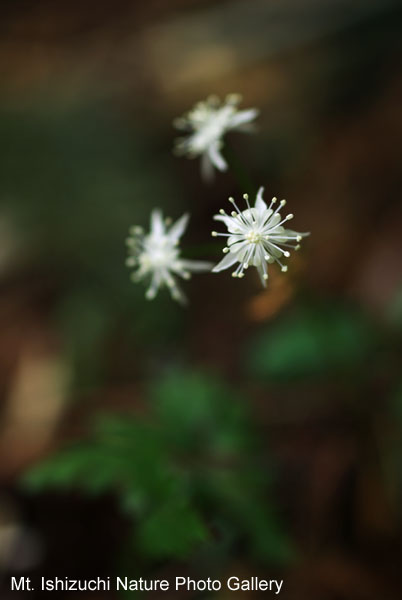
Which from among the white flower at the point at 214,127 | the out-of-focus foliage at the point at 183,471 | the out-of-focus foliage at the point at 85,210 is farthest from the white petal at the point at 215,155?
the out-of-focus foliage at the point at 85,210

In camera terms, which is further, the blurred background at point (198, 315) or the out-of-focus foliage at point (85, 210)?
the out-of-focus foliage at point (85, 210)

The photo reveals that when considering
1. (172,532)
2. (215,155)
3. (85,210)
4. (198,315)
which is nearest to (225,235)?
(215,155)

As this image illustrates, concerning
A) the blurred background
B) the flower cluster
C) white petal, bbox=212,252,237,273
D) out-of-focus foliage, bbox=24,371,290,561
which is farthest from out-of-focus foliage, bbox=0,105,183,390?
white petal, bbox=212,252,237,273

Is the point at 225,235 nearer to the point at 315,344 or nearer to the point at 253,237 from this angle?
the point at 253,237

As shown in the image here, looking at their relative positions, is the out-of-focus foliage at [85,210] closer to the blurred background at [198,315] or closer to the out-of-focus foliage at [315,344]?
the blurred background at [198,315]

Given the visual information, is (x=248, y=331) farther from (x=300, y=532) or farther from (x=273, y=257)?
(x=273, y=257)
